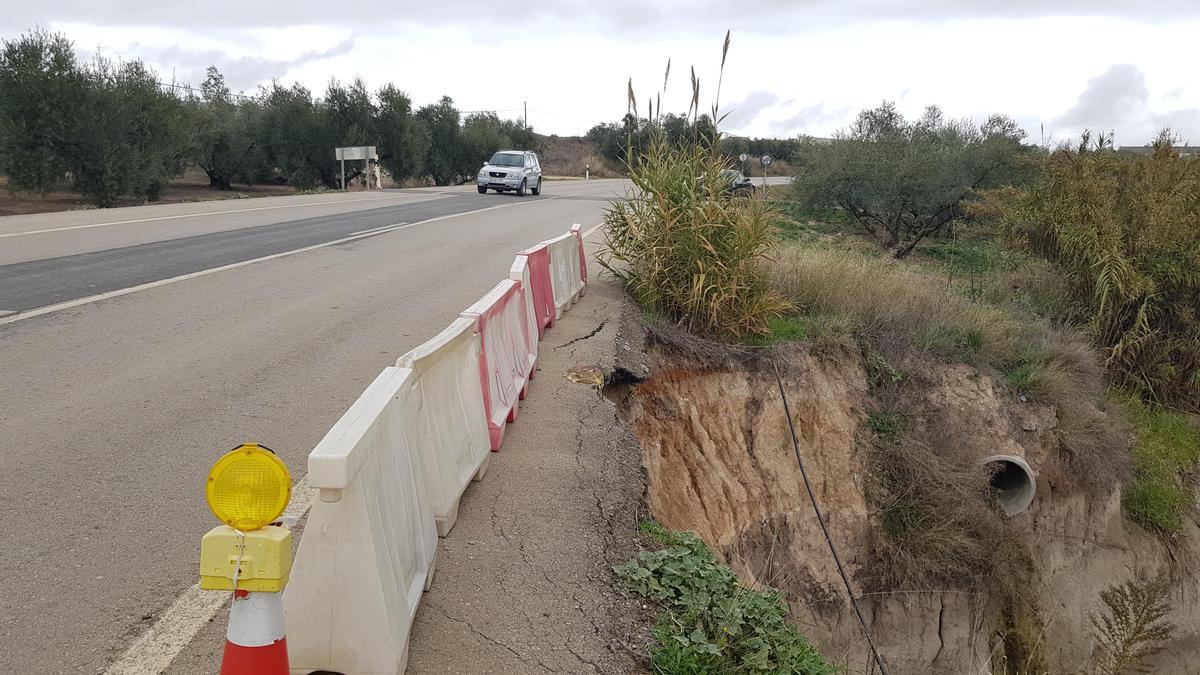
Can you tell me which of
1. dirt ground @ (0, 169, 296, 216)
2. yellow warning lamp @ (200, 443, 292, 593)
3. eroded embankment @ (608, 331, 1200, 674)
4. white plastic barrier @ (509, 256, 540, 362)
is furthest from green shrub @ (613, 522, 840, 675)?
dirt ground @ (0, 169, 296, 216)

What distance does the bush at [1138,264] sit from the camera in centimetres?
1377

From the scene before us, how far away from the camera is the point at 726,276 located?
404 inches

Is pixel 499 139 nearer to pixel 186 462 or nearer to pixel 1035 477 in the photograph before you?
pixel 1035 477

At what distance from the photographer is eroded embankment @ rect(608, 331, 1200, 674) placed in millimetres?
9359

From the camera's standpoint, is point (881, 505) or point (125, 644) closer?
point (125, 644)

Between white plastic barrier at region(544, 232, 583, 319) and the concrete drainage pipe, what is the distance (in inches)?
212

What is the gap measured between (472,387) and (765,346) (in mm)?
5711

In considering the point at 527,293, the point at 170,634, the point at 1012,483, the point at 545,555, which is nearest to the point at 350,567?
the point at 170,634

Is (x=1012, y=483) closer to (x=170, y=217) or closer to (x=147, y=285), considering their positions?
(x=147, y=285)

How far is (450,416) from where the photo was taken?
16.5 ft

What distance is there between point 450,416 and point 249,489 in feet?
7.51

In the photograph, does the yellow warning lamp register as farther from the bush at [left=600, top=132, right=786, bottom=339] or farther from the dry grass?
the dry grass

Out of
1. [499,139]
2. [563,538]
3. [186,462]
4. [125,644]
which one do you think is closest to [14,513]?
[186,462]

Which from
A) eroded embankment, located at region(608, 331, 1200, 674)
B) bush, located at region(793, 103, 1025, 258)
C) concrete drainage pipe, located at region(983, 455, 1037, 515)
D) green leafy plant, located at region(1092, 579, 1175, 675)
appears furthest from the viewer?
bush, located at region(793, 103, 1025, 258)
